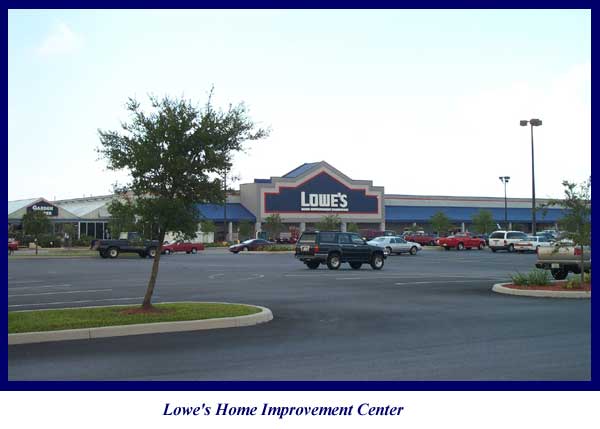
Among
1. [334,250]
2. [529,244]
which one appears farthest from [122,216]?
[529,244]

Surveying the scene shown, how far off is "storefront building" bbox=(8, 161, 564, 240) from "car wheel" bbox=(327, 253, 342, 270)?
40.7 meters

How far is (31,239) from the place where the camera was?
62625mm

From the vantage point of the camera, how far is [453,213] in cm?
8950

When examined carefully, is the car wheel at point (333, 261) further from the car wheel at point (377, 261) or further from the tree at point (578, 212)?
the tree at point (578, 212)

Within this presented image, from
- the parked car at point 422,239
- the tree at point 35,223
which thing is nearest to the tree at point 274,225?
the parked car at point 422,239

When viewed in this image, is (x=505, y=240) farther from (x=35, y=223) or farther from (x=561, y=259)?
(x=35, y=223)

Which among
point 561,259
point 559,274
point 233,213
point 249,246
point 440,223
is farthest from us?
point 440,223

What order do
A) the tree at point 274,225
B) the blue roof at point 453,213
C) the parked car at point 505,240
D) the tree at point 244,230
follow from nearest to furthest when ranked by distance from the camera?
1. the parked car at point 505,240
2. the tree at point 244,230
3. the tree at point 274,225
4. the blue roof at point 453,213

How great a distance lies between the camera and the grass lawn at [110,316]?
1194 centimetres

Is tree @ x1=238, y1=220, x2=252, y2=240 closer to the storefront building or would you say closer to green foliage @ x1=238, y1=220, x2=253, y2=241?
green foliage @ x1=238, y1=220, x2=253, y2=241

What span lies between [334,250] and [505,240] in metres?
29.7

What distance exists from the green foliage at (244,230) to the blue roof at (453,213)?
21.2 metres

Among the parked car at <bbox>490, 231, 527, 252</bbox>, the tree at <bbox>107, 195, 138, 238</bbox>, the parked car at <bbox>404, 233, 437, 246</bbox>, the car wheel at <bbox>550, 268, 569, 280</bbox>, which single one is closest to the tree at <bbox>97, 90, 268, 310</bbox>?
the tree at <bbox>107, 195, 138, 238</bbox>
